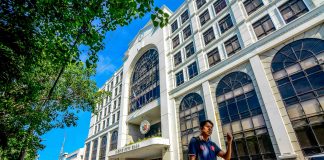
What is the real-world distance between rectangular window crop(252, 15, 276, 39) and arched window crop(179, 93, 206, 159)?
7.75 meters

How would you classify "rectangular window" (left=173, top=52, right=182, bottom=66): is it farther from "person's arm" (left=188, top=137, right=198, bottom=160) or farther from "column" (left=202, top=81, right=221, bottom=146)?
"person's arm" (left=188, top=137, right=198, bottom=160)

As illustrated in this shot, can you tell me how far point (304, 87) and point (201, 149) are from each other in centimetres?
1190

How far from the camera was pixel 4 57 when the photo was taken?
22.1ft

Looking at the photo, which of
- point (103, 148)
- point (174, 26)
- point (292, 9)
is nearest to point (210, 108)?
point (292, 9)

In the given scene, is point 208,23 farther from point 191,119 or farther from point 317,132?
point 317,132

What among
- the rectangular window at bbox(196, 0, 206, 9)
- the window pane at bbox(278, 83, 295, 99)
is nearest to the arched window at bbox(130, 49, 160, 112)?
the rectangular window at bbox(196, 0, 206, 9)

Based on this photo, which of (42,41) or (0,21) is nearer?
(0,21)

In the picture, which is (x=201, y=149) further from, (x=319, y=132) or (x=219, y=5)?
(x=219, y=5)

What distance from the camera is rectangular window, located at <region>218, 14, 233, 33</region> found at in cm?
1851

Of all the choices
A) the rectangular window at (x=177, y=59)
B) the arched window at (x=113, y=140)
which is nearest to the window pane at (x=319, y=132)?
the rectangular window at (x=177, y=59)

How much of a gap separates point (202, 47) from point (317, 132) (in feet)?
41.0

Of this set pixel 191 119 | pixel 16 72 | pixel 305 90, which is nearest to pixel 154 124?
pixel 191 119

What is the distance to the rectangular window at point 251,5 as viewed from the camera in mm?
16573

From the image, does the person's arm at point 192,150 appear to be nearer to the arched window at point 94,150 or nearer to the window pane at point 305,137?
the window pane at point 305,137
